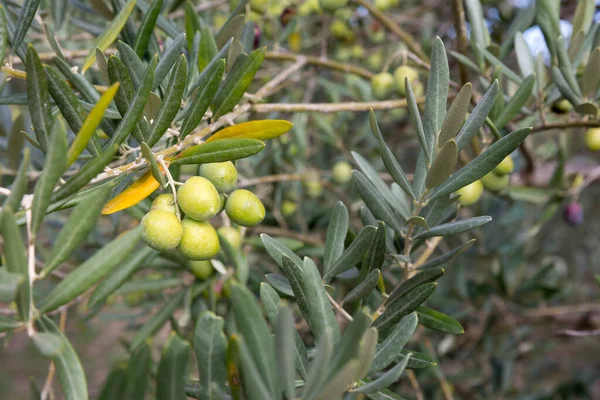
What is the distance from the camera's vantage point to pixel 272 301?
686 mm

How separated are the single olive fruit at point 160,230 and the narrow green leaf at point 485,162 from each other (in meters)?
0.38

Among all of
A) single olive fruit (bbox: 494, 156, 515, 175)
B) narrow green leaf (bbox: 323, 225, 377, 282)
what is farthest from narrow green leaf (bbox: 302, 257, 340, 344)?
single olive fruit (bbox: 494, 156, 515, 175)

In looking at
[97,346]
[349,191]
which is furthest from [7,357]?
[349,191]

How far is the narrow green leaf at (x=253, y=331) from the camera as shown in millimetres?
521

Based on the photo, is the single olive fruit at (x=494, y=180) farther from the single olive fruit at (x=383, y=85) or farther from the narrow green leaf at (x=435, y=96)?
the narrow green leaf at (x=435, y=96)

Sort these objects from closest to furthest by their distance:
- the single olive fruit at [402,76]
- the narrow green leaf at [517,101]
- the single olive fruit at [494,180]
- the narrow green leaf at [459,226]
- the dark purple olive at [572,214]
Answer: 1. the narrow green leaf at [459,226]
2. the narrow green leaf at [517,101]
3. the single olive fruit at [494,180]
4. the single olive fruit at [402,76]
5. the dark purple olive at [572,214]

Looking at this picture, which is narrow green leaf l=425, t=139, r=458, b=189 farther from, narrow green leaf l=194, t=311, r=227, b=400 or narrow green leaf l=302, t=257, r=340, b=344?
narrow green leaf l=194, t=311, r=227, b=400

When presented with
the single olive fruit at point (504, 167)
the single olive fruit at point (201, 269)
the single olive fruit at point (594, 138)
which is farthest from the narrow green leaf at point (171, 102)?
the single olive fruit at point (594, 138)

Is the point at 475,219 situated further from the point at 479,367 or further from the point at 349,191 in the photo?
the point at 479,367

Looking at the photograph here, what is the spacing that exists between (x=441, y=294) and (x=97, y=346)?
4.47 metres

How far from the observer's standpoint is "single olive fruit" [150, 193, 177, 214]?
0.78 m

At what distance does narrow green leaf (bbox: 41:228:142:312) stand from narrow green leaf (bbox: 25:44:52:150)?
195 mm

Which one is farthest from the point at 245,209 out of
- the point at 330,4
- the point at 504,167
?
the point at 330,4

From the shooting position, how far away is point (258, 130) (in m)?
0.82
